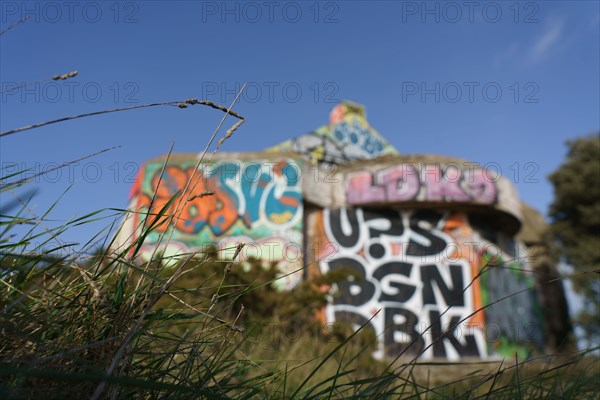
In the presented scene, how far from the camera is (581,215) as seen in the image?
16.1 metres

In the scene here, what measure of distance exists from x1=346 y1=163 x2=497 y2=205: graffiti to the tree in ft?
18.1

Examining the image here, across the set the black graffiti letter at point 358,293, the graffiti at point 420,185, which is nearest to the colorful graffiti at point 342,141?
the graffiti at point 420,185

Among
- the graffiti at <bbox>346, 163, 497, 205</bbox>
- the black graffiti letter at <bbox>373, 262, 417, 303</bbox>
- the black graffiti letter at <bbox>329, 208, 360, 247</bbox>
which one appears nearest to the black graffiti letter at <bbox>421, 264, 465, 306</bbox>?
the black graffiti letter at <bbox>373, 262, 417, 303</bbox>

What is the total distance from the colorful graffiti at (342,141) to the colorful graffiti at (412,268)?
5932mm

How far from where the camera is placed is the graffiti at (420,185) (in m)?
11.5

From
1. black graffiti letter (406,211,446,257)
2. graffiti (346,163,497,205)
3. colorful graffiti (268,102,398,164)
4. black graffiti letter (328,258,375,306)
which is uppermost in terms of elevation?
colorful graffiti (268,102,398,164)

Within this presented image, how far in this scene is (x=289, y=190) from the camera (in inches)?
446

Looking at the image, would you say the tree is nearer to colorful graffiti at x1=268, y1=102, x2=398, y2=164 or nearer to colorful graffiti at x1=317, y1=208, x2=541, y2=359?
colorful graffiti at x1=317, y1=208, x2=541, y2=359

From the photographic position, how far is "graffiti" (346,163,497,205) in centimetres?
1150

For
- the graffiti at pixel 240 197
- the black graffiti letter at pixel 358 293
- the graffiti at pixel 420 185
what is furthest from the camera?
the graffiti at pixel 420 185

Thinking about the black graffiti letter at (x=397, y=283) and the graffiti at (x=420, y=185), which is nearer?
the black graffiti letter at (x=397, y=283)

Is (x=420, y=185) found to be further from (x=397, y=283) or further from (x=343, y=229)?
(x=397, y=283)

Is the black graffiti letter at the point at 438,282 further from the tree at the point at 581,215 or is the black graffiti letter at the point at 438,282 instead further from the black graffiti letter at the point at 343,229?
the tree at the point at 581,215

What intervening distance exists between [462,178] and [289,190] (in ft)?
12.8
